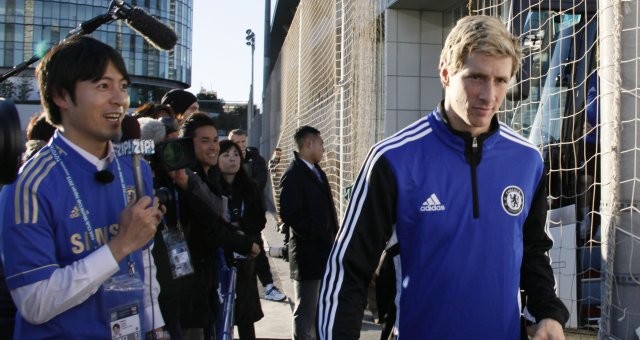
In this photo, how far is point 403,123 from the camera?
759 cm

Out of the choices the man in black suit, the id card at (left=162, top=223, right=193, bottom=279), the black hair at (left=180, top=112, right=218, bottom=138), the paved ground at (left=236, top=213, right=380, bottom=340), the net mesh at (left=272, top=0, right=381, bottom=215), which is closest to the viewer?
the id card at (left=162, top=223, right=193, bottom=279)

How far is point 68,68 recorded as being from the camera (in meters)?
2.21

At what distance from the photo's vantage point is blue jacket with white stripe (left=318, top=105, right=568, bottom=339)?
2016 mm

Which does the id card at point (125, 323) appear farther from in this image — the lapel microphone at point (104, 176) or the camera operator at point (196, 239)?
the camera operator at point (196, 239)

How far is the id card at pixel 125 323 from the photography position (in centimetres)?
212

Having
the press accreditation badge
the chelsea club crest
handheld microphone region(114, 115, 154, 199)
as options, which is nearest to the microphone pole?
handheld microphone region(114, 115, 154, 199)

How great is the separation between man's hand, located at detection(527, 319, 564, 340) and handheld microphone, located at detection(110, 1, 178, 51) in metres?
2.45

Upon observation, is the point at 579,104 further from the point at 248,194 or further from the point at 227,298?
the point at 227,298

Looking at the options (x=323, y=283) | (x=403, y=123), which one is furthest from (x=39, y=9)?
(x=323, y=283)

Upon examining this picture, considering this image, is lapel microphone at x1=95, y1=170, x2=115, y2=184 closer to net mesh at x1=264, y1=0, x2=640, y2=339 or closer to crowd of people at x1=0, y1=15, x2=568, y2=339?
crowd of people at x1=0, y1=15, x2=568, y2=339

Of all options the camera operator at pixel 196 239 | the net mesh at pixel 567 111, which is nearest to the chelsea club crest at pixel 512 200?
the net mesh at pixel 567 111

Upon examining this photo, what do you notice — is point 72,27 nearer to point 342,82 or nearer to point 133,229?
point 342,82

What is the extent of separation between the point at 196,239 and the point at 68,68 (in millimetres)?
1789

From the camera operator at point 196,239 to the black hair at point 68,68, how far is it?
0.79 metres
